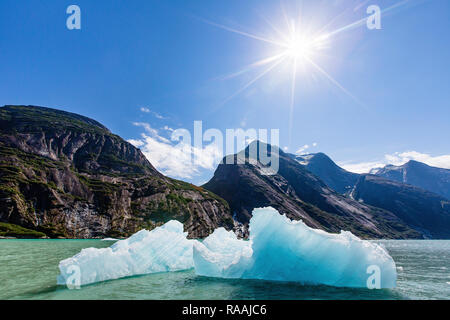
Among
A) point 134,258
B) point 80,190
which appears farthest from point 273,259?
point 80,190

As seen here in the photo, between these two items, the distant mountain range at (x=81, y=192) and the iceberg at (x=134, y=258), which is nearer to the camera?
the iceberg at (x=134, y=258)

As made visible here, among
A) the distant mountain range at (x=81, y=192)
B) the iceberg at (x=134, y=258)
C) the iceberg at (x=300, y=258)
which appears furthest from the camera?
the distant mountain range at (x=81, y=192)

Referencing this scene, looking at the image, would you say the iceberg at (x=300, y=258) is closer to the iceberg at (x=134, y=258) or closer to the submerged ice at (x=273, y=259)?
the submerged ice at (x=273, y=259)

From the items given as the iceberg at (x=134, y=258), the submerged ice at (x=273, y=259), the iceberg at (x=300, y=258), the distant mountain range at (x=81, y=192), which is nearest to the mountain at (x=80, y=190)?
the distant mountain range at (x=81, y=192)

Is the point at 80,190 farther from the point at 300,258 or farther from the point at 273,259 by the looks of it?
the point at 300,258

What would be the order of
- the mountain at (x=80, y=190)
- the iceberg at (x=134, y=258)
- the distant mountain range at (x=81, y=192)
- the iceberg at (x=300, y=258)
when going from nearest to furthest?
the iceberg at (x=134, y=258), the iceberg at (x=300, y=258), the distant mountain range at (x=81, y=192), the mountain at (x=80, y=190)
